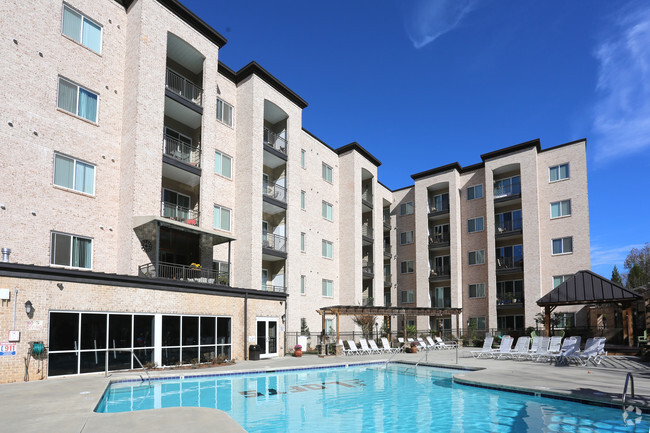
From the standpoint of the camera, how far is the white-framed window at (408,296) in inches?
1683

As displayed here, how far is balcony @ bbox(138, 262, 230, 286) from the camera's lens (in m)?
20.6

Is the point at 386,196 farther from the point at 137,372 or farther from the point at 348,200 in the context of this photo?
the point at 137,372

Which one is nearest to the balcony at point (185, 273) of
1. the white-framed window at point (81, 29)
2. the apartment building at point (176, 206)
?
the apartment building at point (176, 206)

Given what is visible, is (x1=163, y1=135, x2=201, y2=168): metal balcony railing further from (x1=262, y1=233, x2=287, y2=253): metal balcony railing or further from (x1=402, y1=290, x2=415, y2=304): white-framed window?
(x1=402, y1=290, x2=415, y2=304): white-framed window

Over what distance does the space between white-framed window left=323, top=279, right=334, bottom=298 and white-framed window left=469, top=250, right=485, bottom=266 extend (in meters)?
12.4

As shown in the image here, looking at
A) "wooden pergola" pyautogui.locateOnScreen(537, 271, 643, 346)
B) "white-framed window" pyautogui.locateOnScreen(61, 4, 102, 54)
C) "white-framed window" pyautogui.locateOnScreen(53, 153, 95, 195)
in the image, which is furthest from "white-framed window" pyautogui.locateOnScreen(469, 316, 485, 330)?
"white-framed window" pyautogui.locateOnScreen(61, 4, 102, 54)

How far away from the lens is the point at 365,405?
43.4 feet

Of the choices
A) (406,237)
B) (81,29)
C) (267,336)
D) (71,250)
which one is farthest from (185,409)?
(406,237)

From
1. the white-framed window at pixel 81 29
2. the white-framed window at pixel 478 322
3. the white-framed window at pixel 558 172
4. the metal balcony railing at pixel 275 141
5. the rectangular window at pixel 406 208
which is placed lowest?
the white-framed window at pixel 478 322

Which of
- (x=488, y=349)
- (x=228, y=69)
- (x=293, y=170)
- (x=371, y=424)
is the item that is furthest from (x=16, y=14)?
(x=488, y=349)

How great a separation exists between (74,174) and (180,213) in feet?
19.1

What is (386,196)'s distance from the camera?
148 ft

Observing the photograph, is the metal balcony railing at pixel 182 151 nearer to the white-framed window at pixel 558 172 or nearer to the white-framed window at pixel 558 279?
the white-framed window at pixel 558 172

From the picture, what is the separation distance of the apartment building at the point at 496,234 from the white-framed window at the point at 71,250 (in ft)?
89.6
